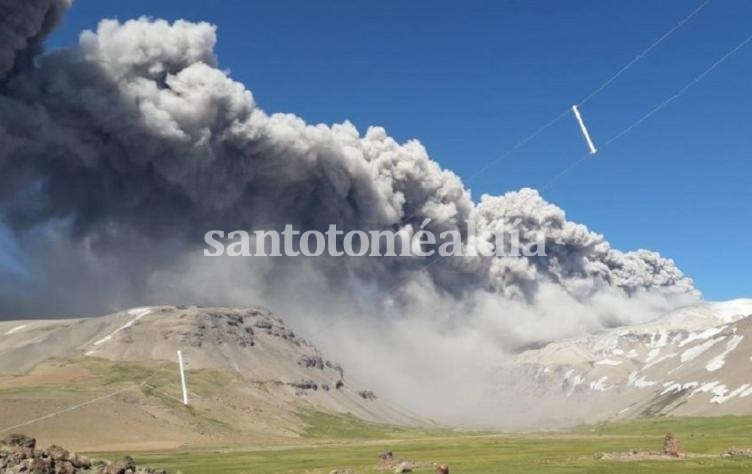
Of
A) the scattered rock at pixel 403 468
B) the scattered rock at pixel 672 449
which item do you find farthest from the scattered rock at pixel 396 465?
the scattered rock at pixel 672 449

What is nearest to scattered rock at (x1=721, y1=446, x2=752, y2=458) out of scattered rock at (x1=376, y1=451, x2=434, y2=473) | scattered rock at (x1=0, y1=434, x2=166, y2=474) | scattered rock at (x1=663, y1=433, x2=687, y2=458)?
scattered rock at (x1=663, y1=433, x2=687, y2=458)

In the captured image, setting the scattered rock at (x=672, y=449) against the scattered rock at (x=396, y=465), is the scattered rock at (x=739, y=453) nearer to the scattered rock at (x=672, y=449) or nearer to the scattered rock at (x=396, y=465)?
the scattered rock at (x=672, y=449)

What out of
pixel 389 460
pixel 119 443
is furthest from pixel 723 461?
pixel 119 443

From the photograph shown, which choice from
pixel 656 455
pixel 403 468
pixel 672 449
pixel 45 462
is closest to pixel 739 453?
pixel 672 449

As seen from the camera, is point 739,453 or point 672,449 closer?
point 739,453

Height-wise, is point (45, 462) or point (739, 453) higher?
point (45, 462)

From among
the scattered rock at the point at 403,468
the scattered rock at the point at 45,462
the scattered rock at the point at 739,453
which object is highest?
the scattered rock at the point at 45,462

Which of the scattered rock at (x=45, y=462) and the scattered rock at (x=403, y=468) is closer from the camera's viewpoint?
the scattered rock at (x=45, y=462)

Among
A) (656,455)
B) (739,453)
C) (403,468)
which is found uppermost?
(403,468)

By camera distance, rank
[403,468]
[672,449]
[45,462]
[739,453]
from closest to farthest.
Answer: [45,462] → [403,468] → [739,453] → [672,449]

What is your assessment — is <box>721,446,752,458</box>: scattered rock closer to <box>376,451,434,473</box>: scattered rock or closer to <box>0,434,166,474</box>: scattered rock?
<box>376,451,434,473</box>: scattered rock

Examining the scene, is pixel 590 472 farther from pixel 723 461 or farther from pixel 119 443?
pixel 119 443

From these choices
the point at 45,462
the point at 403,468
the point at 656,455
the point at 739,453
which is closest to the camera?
the point at 45,462

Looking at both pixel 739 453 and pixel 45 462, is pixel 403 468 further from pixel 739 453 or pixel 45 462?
pixel 45 462
